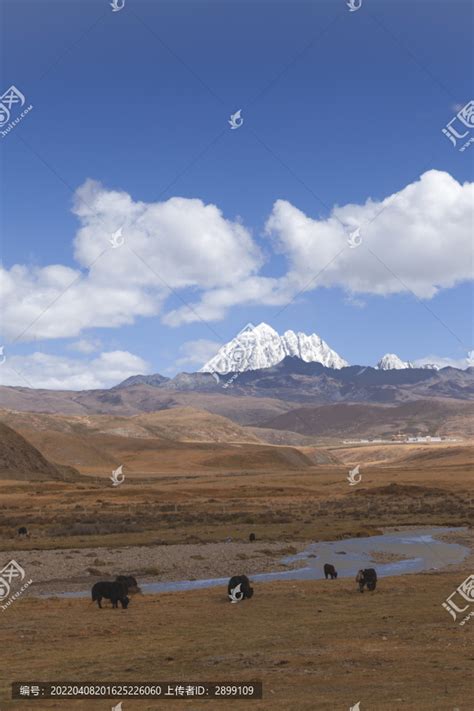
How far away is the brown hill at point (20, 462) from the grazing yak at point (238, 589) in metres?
89.1

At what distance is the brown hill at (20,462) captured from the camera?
110 metres

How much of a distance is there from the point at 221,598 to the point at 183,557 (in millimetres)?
13201

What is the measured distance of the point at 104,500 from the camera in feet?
257

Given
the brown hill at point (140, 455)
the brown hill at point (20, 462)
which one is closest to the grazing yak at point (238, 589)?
the brown hill at point (20, 462)

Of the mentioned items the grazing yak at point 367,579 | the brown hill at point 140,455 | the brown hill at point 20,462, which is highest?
the brown hill at point 140,455

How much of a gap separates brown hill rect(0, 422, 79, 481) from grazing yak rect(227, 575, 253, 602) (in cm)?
8911

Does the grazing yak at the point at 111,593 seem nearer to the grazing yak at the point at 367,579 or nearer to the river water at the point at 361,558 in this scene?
the river water at the point at 361,558

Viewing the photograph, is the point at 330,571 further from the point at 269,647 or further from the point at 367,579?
the point at 269,647

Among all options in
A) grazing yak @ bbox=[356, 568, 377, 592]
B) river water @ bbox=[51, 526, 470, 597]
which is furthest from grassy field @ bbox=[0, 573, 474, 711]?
river water @ bbox=[51, 526, 470, 597]

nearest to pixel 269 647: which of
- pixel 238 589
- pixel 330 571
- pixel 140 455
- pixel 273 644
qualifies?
pixel 273 644

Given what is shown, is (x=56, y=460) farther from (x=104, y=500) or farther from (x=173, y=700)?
(x=173, y=700)

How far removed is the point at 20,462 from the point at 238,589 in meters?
97.4

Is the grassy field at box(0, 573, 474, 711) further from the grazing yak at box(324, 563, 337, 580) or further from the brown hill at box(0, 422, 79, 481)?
the brown hill at box(0, 422, 79, 481)

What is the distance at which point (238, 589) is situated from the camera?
23.6 m
